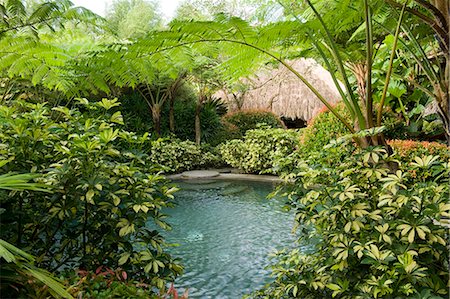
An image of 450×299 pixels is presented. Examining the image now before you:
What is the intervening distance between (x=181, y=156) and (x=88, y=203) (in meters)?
6.22

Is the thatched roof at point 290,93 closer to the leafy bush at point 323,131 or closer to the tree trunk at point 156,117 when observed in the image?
the tree trunk at point 156,117

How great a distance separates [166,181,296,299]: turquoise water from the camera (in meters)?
2.37

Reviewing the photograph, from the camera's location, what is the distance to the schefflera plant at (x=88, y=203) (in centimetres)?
152

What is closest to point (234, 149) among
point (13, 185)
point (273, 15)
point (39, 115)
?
point (273, 15)

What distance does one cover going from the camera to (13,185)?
1078mm

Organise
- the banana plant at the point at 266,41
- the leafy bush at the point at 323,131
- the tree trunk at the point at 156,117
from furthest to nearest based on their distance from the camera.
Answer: the tree trunk at the point at 156,117 → the leafy bush at the point at 323,131 → the banana plant at the point at 266,41

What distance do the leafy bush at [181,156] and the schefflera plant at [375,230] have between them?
19.5 ft

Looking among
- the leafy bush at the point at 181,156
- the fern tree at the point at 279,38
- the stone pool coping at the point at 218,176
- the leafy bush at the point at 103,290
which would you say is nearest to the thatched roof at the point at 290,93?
the leafy bush at the point at 181,156

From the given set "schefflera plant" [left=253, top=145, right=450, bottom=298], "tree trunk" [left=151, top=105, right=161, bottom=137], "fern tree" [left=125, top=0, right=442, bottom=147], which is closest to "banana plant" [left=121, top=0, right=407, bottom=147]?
"fern tree" [left=125, top=0, right=442, bottom=147]

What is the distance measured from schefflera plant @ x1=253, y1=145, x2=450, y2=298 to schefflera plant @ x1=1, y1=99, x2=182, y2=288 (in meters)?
0.65

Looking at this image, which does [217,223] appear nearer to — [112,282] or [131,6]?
[112,282]

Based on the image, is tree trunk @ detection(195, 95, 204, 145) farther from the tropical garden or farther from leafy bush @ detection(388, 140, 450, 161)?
the tropical garden

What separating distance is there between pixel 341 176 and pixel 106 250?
1.08m

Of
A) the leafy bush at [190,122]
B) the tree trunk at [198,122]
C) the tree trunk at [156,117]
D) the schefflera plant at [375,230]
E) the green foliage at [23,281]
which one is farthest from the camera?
the leafy bush at [190,122]
